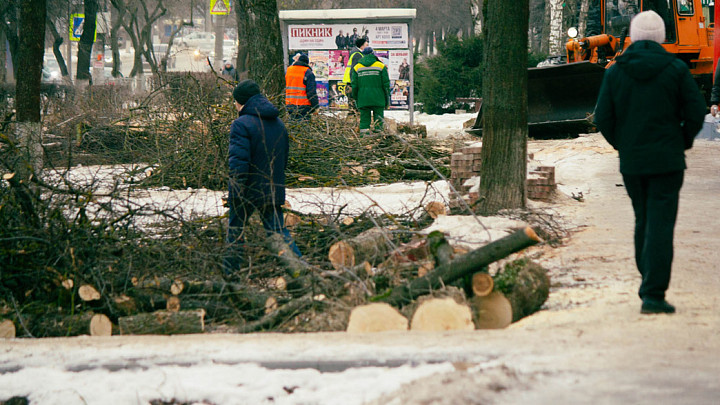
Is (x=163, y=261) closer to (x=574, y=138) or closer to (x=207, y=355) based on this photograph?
(x=207, y=355)

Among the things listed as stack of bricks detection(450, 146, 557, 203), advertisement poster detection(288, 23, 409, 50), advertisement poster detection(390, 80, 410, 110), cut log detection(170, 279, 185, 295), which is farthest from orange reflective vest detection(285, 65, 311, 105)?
cut log detection(170, 279, 185, 295)

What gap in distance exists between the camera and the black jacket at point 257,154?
6.21m

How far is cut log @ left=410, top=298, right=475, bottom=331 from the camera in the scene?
4.68 meters

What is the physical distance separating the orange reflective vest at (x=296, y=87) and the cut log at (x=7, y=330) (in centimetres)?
801

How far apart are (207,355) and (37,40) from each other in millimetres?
7618

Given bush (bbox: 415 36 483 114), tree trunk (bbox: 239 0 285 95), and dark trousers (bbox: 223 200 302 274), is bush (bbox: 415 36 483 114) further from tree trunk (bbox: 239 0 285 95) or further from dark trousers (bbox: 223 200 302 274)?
dark trousers (bbox: 223 200 302 274)

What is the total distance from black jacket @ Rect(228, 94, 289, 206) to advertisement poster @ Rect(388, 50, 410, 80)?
1137 centimetres

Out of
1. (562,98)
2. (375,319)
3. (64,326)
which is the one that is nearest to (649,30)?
(375,319)

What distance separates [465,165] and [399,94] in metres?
8.36

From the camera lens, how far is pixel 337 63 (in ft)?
57.2

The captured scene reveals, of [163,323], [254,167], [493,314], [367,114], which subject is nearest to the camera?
[493,314]

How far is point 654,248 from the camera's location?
183 inches

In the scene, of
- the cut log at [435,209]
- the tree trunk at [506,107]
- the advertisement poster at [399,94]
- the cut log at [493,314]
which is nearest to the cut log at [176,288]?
the cut log at [493,314]

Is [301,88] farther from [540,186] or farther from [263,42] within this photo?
[540,186]
